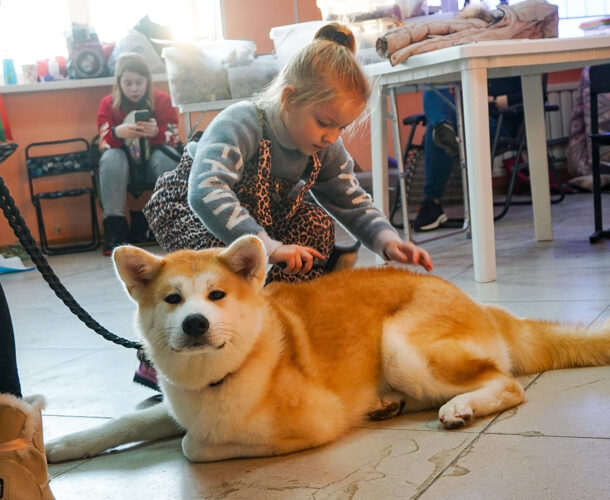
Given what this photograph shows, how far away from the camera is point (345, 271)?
6.41 feet

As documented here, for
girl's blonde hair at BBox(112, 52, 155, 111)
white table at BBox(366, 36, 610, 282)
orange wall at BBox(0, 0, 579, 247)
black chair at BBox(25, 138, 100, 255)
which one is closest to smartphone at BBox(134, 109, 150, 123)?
girl's blonde hair at BBox(112, 52, 155, 111)

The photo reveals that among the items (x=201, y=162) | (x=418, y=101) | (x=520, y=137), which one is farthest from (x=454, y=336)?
(x=418, y=101)

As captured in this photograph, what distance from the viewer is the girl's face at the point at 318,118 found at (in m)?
2.12

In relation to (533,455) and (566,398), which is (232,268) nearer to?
(533,455)

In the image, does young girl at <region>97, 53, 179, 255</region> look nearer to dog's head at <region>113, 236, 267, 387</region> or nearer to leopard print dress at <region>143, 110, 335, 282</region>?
leopard print dress at <region>143, 110, 335, 282</region>

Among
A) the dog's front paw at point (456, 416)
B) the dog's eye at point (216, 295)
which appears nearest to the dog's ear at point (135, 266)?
the dog's eye at point (216, 295)

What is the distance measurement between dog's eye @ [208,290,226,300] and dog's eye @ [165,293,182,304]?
6cm

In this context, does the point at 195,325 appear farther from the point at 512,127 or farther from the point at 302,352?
the point at 512,127

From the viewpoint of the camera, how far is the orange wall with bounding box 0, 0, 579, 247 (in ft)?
21.7

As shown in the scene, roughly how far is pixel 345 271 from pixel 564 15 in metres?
6.17

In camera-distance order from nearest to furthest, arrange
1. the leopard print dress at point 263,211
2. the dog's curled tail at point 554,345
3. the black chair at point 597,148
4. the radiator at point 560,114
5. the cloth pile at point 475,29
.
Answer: the dog's curled tail at point 554,345, the leopard print dress at point 263,211, the cloth pile at point 475,29, the black chair at point 597,148, the radiator at point 560,114

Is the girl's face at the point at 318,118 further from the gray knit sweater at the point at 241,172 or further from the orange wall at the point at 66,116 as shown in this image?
the orange wall at the point at 66,116

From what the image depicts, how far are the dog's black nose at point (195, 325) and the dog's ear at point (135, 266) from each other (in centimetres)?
17

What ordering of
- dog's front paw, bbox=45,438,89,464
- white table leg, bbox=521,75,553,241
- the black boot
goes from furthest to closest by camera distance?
1. the black boot
2. white table leg, bbox=521,75,553,241
3. dog's front paw, bbox=45,438,89,464
